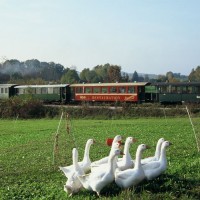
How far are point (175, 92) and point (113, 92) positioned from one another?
6945 mm

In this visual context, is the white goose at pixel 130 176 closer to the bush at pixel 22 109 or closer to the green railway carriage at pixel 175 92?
the bush at pixel 22 109

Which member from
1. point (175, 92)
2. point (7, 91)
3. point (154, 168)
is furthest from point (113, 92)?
point (154, 168)

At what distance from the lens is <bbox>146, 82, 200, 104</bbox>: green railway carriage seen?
44697 millimetres

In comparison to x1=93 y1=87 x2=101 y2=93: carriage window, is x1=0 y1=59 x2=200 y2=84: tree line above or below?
above

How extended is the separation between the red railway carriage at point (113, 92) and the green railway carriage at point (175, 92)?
1.44 meters

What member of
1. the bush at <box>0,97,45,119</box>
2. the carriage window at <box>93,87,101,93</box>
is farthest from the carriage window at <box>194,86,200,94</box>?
the bush at <box>0,97,45,119</box>

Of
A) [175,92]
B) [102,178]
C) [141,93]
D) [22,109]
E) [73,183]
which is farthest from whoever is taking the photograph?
[141,93]

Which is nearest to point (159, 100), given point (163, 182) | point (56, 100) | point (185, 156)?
point (56, 100)

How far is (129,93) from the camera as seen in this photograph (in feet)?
155

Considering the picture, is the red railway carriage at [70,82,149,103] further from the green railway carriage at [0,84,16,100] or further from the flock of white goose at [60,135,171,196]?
the flock of white goose at [60,135,171,196]

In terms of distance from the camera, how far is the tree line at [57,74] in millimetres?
85619

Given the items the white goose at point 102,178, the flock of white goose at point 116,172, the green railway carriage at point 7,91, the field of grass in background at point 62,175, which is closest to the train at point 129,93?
the green railway carriage at point 7,91

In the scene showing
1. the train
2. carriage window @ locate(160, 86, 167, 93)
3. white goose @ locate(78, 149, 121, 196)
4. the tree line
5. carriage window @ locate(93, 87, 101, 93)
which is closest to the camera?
white goose @ locate(78, 149, 121, 196)

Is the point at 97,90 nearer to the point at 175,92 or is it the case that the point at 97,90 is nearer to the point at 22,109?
the point at 175,92
